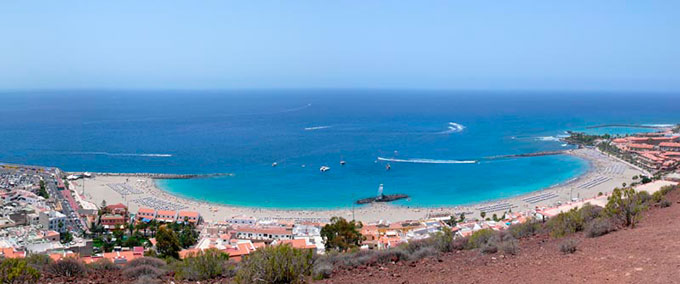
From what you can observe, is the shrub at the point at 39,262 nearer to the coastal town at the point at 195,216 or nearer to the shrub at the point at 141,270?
the shrub at the point at 141,270

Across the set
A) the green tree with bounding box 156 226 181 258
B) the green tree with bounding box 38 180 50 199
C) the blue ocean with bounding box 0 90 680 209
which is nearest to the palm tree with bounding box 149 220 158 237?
the green tree with bounding box 156 226 181 258

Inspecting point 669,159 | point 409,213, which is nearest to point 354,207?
point 409,213

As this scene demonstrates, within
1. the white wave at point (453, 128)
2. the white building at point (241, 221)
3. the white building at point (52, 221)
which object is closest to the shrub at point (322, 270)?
the white building at point (241, 221)

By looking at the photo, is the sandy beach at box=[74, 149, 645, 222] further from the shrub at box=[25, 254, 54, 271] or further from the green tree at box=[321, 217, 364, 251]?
the shrub at box=[25, 254, 54, 271]

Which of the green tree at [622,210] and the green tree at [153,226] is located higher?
the green tree at [622,210]

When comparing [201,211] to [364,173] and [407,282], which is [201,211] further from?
[407,282]

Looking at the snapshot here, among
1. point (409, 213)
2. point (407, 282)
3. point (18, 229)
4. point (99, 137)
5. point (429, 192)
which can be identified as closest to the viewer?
point (407, 282)
